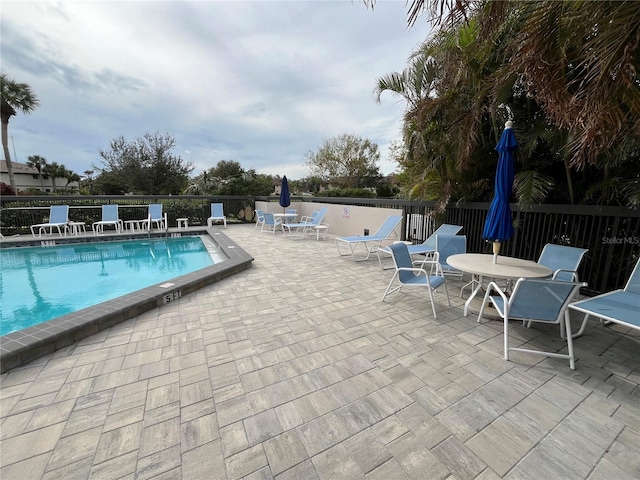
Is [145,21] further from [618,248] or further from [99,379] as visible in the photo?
[618,248]

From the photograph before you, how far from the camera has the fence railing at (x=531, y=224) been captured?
12.4ft

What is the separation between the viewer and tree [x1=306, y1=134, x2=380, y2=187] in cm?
2405

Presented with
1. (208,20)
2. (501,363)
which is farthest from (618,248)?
(208,20)

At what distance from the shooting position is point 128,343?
261cm

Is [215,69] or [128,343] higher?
[215,69]

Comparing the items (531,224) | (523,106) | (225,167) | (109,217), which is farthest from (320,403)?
(225,167)

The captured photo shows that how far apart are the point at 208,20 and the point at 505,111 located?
5.84 metres

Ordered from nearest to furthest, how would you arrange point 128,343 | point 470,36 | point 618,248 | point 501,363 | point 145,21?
point 501,363, point 128,343, point 618,248, point 470,36, point 145,21

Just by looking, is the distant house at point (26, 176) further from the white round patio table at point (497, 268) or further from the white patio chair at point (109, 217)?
the white round patio table at point (497, 268)

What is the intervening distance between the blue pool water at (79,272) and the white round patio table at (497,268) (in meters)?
5.67

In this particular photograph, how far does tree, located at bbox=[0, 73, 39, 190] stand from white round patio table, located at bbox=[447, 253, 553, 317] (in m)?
24.7

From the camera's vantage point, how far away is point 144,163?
60.6 feet

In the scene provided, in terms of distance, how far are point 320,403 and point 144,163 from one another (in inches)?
848

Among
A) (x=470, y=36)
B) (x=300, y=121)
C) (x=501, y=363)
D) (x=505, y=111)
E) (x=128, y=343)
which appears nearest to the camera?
(x=501, y=363)
